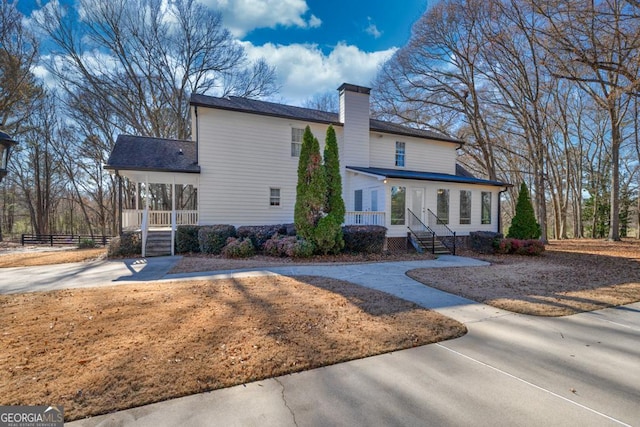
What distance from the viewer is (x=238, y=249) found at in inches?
411

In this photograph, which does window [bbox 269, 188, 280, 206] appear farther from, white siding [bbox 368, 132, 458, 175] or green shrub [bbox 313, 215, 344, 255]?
white siding [bbox 368, 132, 458, 175]

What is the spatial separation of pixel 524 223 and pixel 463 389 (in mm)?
14404

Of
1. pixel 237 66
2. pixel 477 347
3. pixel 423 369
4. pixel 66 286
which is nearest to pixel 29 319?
pixel 66 286

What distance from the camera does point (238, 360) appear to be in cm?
323

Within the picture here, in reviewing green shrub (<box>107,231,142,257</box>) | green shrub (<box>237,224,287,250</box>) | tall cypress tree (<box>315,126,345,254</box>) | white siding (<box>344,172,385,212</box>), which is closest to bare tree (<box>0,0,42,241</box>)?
green shrub (<box>107,231,142,257</box>)

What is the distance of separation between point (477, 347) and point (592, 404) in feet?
3.88

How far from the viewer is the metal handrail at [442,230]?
14086mm

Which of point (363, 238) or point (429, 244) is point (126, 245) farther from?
point (429, 244)

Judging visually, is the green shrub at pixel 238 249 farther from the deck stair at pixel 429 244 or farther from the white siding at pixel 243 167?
the deck stair at pixel 429 244

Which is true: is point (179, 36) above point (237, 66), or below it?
above

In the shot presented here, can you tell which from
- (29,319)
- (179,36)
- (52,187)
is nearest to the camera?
(29,319)

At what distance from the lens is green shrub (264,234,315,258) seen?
1027 cm

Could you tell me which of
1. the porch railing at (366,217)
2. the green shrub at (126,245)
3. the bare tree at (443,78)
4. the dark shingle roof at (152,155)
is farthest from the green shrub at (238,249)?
the bare tree at (443,78)

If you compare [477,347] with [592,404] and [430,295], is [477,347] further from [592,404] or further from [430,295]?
[430,295]
